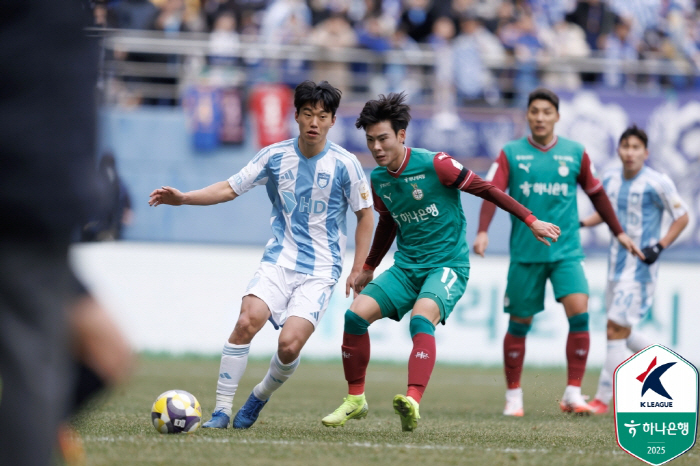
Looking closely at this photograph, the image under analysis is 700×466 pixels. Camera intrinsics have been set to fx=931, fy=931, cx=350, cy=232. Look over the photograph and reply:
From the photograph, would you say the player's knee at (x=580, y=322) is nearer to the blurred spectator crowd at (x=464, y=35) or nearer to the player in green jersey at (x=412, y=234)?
the player in green jersey at (x=412, y=234)

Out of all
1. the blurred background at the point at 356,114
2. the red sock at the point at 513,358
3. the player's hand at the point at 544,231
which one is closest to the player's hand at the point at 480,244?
the red sock at the point at 513,358

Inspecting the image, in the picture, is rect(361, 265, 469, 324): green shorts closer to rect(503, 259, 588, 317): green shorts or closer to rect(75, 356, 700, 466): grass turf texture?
rect(75, 356, 700, 466): grass turf texture

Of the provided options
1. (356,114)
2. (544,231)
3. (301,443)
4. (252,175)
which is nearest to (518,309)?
(544,231)

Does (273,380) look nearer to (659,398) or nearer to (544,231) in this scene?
(544,231)

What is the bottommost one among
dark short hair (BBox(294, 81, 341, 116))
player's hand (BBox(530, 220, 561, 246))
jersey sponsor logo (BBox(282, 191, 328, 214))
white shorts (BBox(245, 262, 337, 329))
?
white shorts (BBox(245, 262, 337, 329))

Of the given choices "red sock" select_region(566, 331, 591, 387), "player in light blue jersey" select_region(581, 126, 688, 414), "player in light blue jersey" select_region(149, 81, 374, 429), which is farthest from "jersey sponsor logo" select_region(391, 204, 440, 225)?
"player in light blue jersey" select_region(581, 126, 688, 414)

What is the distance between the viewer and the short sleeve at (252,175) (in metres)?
6.12

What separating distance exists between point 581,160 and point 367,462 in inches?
166

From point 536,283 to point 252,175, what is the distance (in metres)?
2.75

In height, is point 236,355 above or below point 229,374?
above

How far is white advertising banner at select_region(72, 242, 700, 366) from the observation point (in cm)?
1307

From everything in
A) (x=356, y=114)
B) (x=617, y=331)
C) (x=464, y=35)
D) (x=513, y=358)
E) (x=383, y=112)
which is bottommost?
(x=513, y=358)

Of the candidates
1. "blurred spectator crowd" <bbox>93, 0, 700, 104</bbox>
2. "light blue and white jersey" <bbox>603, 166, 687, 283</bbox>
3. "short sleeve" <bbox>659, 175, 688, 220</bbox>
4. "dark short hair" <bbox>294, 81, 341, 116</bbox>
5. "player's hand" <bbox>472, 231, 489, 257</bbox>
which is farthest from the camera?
"blurred spectator crowd" <bbox>93, 0, 700, 104</bbox>

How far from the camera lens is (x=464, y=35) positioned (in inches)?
591
